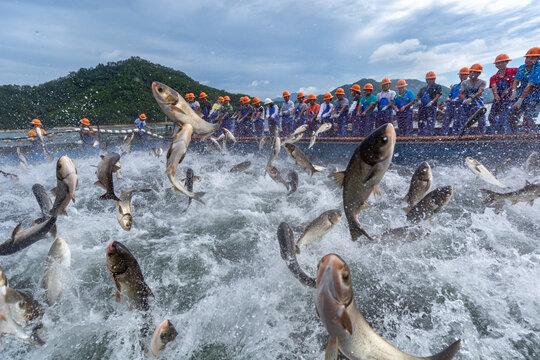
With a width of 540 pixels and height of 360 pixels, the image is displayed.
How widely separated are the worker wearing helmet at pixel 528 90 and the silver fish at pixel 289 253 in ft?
33.0

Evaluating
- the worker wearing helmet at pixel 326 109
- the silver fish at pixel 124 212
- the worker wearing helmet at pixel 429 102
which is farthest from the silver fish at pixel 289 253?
the worker wearing helmet at pixel 326 109

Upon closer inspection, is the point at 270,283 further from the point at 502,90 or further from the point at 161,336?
the point at 502,90

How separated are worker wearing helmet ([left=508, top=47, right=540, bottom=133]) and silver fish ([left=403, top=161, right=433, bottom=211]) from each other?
7439mm

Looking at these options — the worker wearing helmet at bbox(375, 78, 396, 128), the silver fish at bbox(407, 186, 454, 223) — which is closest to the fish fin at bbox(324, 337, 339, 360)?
the silver fish at bbox(407, 186, 454, 223)

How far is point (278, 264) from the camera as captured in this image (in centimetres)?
465

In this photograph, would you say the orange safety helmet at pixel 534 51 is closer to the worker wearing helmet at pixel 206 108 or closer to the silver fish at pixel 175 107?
the silver fish at pixel 175 107

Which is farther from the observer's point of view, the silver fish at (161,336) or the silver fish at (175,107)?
the silver fish at (175,107)

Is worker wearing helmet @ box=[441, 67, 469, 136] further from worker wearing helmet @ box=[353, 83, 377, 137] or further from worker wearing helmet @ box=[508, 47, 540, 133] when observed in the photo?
worker wearing helmet @ box=[353, 83, 377, 137]

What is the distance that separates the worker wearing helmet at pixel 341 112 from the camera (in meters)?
13.6

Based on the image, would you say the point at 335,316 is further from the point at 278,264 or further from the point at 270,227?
the point at 270,227

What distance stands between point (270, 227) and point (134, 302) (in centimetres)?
379

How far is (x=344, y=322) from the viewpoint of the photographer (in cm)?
197

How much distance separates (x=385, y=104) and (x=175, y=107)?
10478 millimetres

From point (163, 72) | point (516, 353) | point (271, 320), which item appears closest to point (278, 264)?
point (271, 320)
